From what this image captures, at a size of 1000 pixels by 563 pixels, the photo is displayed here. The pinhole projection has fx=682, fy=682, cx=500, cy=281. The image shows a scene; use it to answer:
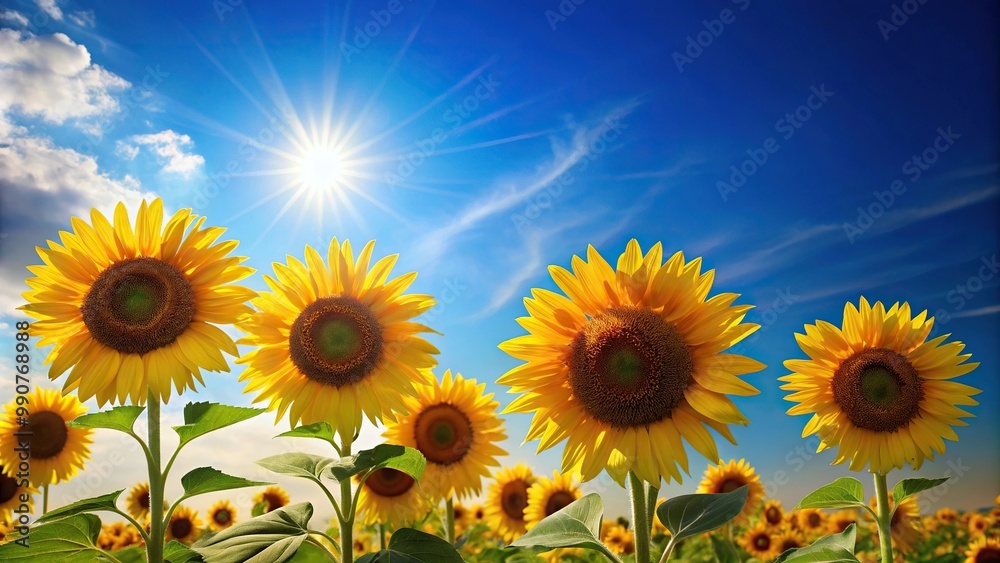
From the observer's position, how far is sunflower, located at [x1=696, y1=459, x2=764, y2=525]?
324 inches

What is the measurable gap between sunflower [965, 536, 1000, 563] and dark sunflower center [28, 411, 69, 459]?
10626 mm

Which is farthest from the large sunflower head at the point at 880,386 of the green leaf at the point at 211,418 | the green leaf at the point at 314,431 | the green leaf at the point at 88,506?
the green leaf at the point at 88,506

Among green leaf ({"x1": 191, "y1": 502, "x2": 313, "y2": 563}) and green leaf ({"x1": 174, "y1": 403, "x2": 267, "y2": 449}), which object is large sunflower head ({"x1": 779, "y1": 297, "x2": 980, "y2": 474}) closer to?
green leaf ({"x1": 191, "y1": 502, "x2": 313, "y2": 563})

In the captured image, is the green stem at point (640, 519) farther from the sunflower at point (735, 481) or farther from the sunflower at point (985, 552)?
the sunflower at point (985, 552)

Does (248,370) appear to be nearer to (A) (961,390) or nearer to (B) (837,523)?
(A) (961,390)

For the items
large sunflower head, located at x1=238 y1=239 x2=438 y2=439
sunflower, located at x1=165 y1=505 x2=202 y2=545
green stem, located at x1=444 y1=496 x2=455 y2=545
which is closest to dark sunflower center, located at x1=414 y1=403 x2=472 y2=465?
green stem, located at x1=444 y1=496 x2=455 y2=545

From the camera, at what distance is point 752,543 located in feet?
31.0

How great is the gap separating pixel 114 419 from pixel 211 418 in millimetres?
424

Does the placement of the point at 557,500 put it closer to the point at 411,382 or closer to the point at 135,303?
the point at 411,382

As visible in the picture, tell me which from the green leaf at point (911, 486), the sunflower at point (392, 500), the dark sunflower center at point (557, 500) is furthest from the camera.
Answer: the dark sunflower center at point (557, 500)

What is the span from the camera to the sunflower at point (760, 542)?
9.10 m

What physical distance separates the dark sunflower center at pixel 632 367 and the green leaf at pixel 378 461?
2.78 feet

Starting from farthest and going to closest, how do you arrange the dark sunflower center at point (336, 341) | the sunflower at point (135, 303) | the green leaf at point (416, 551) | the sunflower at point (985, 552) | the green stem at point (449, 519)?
the sunflower at point (985, 552) → the green stem at point (449, 519) → the dark sunflower center at point (336, 341) → the sunflower at point (135, 303) → the green leaf at point (416, 551)

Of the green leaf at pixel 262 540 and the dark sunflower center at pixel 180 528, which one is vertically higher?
the dark sunflower center at pixel 180 528
